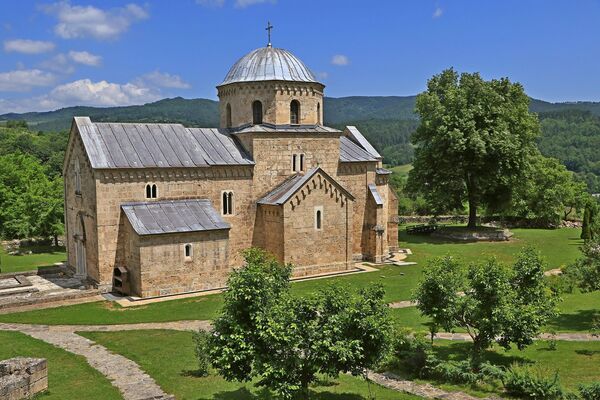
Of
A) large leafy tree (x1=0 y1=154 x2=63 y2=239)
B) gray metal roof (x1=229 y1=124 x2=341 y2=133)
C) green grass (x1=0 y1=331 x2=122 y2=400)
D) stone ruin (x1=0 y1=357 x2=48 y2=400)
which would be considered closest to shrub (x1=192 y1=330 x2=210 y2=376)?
green grass (x1=0 y1=331 x2=122 y2=400)

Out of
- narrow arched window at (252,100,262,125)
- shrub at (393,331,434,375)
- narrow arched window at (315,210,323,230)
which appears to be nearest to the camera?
shrub at (393,331,434,375)

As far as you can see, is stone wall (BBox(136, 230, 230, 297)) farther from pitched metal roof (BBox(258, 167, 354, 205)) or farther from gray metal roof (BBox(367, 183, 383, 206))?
gray metal roof (BBox(367, 183, 383, 206))

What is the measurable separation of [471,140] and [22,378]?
1518 inches

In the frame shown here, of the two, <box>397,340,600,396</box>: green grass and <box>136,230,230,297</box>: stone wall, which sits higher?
<box>136,230,230,297</box>: stone wall

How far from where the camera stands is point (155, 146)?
32688mm

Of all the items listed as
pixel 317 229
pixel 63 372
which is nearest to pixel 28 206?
pixel 317 229

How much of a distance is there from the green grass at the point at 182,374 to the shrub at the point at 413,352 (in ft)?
6.16

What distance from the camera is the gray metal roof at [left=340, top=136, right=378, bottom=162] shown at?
38.4 m

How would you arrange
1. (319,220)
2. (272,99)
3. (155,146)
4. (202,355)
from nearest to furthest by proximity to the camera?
(202,355) < (155,146) < (319,220) < (272,99)

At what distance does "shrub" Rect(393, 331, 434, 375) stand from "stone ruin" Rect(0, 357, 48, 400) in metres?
11.3

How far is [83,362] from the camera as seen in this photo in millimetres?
19297

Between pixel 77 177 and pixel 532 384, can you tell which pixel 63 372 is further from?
pixel 77 177

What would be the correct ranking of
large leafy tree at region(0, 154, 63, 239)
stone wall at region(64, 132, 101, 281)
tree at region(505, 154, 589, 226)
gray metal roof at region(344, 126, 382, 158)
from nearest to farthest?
stone wall at region(64, 132, 101, 281) → gray metal roof at region(344, 126, 382, 158) → large leafy tree at region(0, 154, 63, 239) → tree at region(505, 154, 589, 226)

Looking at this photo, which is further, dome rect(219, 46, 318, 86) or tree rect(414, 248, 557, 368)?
dome rect(219, 46, 318, 86)
